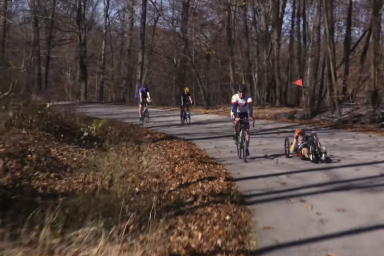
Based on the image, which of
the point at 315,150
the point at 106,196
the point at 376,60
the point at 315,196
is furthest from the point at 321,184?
the point at 376,60

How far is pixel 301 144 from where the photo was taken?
10.4 m

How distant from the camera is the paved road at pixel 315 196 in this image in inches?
213

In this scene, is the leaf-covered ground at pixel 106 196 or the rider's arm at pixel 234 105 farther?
the rider's arm at pixel 234 105

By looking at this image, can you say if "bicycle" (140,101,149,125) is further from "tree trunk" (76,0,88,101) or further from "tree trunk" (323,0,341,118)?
"tree trunk" (76,0,88,101)

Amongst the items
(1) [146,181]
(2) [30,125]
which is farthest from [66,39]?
(1) [146,181]

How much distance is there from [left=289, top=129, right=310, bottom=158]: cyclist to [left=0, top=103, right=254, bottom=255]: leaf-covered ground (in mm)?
1983

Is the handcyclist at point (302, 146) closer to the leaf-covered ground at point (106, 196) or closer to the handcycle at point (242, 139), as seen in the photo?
the handcycle at point (242, 139)

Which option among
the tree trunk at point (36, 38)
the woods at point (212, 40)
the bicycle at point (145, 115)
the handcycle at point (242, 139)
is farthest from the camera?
the tree trunk at point (36, 38)

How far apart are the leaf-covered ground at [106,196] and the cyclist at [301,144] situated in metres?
1.98

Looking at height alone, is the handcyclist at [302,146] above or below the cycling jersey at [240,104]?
below

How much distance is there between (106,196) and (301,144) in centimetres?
501

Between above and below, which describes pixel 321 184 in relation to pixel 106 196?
above

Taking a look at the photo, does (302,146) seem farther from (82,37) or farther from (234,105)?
(82,37)

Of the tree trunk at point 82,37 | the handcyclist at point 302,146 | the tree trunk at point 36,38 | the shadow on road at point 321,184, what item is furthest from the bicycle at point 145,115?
the tree trunk at point 82,37
